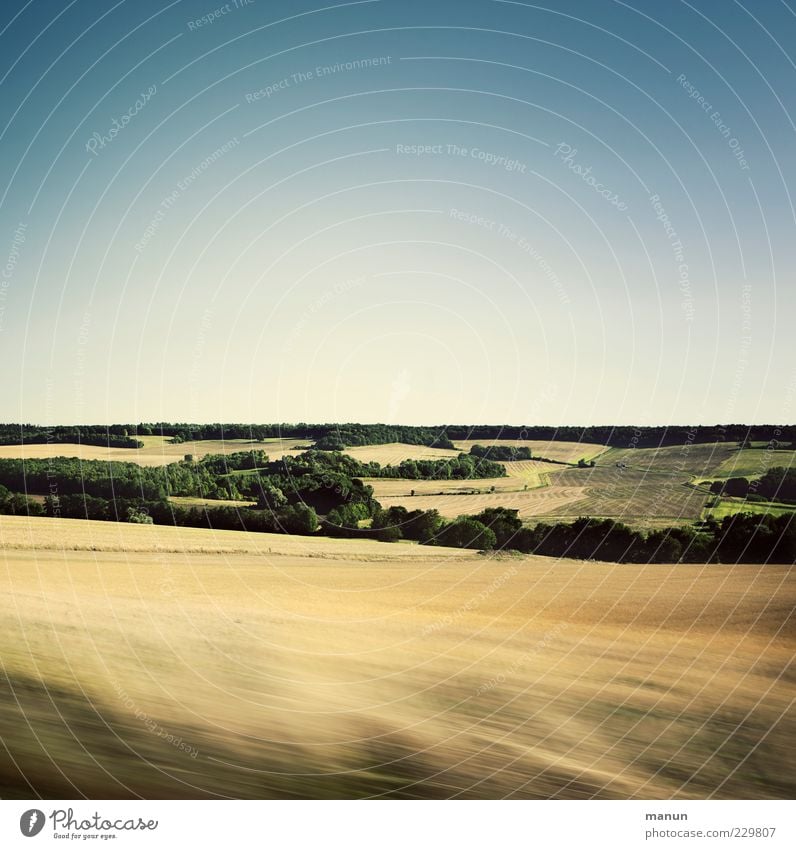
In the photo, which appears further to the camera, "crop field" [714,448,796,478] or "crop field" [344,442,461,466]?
"crop field" [344,442,461,466]

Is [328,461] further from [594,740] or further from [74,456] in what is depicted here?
[594,740]

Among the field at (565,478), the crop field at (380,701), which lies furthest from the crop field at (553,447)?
the crop field at (380,701)

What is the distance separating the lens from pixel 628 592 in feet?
39.7

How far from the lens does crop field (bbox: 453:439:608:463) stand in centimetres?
1983

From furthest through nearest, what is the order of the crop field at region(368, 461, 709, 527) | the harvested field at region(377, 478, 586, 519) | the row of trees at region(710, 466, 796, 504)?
the harvested field at region(377, 478, 586, 519) < the crop field at region(368, 461, 709, 527) < the row of trees at region(710, 466, 796, 504)

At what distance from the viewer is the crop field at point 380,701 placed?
17.5 feet

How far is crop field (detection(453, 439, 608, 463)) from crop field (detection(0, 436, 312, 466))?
521 centimetres

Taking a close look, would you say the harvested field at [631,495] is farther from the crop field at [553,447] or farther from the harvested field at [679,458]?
the crop field at [553,447]

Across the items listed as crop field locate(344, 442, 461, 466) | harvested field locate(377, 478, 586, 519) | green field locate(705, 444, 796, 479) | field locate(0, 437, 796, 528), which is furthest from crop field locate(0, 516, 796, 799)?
crop field locate(344, 442, 461, 466)

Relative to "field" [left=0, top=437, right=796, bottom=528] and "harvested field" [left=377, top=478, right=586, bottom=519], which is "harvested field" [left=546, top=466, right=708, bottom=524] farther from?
"harvested field" [left=377, top=478, right=586, bottom=519]

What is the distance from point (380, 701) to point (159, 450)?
44.1 feet

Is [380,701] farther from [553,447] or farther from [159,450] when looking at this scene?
[553,447]

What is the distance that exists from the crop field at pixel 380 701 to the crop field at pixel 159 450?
826 centimetres
